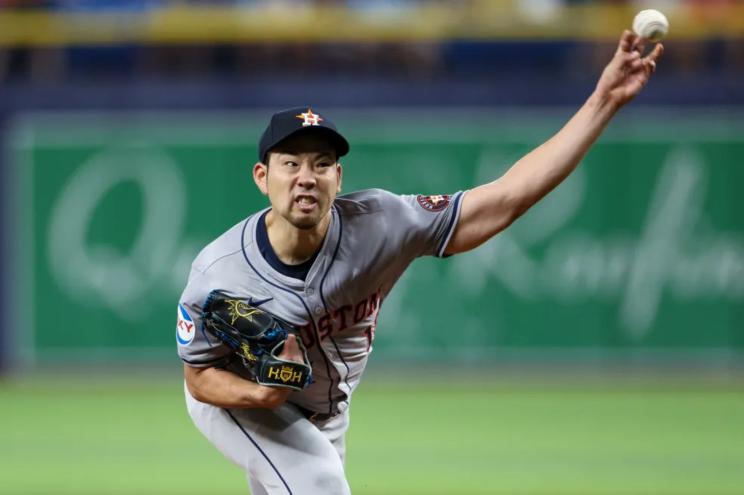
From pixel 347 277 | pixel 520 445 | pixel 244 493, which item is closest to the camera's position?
pixel 347 277

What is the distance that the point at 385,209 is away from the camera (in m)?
5.28

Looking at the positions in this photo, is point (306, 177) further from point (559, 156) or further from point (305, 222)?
point (559, 156)

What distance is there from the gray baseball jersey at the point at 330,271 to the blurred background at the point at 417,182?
740 centimetres

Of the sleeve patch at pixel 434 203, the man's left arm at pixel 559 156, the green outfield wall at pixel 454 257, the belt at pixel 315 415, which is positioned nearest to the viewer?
the man's left arm at pixel 559 156

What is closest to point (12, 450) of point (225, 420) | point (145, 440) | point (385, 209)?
point (145, 440)

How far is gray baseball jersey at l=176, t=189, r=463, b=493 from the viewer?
5141 millimetres

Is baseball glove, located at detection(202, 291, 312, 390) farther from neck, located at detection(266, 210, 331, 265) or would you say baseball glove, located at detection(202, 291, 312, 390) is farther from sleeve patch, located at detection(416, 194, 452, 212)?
sleeve patch, located at detection(416, 194, 452, 212)

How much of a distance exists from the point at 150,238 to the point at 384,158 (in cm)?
266

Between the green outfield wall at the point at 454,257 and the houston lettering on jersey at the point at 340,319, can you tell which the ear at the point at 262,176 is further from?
the green outfield wall at the point at 454,257

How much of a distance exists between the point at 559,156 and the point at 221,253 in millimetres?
1385

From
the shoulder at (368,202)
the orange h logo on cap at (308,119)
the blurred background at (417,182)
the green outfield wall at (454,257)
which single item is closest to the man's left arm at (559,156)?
the shoulder at (368,202)

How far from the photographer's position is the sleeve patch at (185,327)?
515 cm

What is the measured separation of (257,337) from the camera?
4902 millimetres

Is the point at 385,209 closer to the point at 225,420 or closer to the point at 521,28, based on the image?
the point at 225,420
